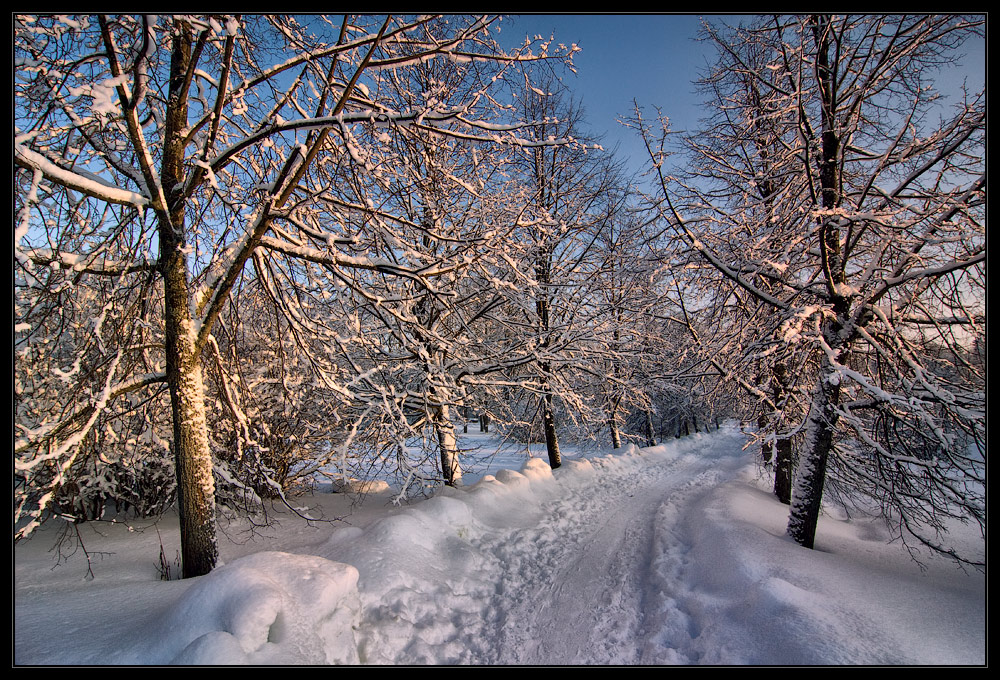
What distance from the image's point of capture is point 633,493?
8414 millimetres

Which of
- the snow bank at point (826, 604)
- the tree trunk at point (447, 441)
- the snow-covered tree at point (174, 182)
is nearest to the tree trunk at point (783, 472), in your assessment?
the snow bank at point (826, 604)

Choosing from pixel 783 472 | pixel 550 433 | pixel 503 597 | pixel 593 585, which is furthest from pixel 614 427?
pixel 503 597

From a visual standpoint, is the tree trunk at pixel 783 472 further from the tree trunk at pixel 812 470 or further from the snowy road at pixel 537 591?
the tree trunk at pixel 812 470

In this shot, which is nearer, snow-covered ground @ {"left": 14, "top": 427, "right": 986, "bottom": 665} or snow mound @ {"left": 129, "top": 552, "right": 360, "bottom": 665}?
snow mound @ {"left": 129, "top": 552, "right": 360, "bottom": 665}

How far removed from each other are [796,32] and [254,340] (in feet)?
31.8

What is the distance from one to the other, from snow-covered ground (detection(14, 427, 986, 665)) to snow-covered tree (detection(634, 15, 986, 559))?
2.56ft

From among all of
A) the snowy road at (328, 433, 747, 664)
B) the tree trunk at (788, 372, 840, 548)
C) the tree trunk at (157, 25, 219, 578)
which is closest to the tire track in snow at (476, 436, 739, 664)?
the snowy road at (328, 433, 747, 664)

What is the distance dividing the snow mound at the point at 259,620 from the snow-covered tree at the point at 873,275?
4.62 metres

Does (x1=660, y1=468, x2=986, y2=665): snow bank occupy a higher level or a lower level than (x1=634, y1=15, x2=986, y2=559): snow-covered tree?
lower

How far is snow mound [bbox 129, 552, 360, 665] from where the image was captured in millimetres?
2254

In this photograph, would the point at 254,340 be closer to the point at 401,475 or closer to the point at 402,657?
the point at 401,475

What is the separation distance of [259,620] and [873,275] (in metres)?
6.53

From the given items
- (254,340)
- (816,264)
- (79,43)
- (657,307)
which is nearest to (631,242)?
(816,264)

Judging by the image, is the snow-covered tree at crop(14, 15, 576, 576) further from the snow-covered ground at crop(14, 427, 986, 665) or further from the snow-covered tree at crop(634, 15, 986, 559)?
the snow-covered tree at crop(634, 15, 986, 559)
